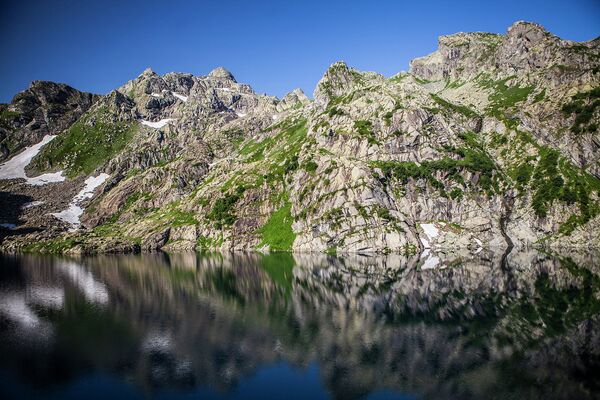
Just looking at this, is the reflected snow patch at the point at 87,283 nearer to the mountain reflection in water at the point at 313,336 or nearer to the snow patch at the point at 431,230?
the mountain reflection in water at the point at 313,336

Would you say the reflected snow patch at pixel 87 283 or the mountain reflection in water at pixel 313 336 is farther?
the reflected snow patch at pixel 87 283

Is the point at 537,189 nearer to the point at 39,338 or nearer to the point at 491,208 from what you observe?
the point at 491,208

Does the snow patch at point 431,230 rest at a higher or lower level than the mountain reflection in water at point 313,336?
higher

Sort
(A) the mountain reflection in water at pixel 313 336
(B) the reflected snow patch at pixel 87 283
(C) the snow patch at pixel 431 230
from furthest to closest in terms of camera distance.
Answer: (C) the snow patch at pixel 431 230
(B) the reflected snow patch at pixel 87 283
(A) the mountain reflection in water at pixel 313 336

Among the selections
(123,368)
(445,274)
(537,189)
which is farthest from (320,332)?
(537,189)

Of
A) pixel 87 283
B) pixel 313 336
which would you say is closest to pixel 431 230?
pixel 313 336

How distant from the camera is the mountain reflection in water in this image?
44750 mm

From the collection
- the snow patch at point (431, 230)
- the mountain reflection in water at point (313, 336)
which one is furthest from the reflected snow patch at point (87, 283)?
the snow patch at point (431, 230)

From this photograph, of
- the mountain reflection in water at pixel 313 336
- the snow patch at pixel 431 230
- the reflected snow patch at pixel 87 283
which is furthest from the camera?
Result: the snow patch at pixel 431 230

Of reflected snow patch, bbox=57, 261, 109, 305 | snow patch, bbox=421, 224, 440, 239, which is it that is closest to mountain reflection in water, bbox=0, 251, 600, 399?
reflected snow patch, bbox=57, 261, 109, 305

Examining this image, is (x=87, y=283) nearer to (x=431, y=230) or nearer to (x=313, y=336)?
(x=313, y=336)

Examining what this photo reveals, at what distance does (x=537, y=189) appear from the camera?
191 meters

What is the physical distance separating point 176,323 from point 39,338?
70.9 feet

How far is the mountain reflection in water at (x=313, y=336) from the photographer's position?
44.8m
